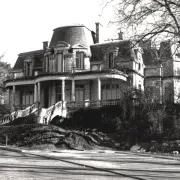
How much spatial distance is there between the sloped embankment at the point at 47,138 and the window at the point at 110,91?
14.9m

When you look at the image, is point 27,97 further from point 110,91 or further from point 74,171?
point 74,171

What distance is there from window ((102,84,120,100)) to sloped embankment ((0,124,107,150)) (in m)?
14.9

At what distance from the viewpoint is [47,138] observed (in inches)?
886

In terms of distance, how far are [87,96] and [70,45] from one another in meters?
6.36

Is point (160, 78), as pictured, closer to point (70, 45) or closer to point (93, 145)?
point (70, 45)

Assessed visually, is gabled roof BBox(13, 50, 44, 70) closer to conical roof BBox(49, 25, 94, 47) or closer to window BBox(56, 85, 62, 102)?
conical roof BBox(49, 25, 94, 47)

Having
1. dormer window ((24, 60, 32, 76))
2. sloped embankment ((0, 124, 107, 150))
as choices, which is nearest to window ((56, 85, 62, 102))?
dormer window ((24, 60, 32, 76))

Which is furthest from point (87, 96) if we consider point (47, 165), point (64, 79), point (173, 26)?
point (47, 165)

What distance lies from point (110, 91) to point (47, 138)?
60.2 ft

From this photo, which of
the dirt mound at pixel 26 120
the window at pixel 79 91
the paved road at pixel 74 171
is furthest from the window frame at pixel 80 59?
the paved road at pixel 74 171

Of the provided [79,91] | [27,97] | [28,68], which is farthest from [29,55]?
[79,91]

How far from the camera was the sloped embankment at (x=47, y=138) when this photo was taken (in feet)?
71.1

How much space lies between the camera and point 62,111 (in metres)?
Answer: 34.6

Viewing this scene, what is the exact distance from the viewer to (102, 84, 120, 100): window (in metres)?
39.7
